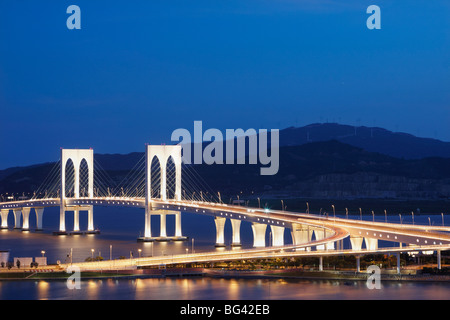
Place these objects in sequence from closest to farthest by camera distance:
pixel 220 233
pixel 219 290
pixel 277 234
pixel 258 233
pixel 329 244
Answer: pixel 219 290
pixel 329 244
pixel 277 234
pixel 258 233
pixel 220 233

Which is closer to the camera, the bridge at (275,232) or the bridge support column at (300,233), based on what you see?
the bridge at (275,232)

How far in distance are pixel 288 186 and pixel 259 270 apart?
87312mm

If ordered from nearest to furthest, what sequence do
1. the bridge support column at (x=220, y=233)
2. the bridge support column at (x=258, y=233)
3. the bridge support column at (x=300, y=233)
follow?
the bridge support column at (x=300, y=233)
the bridge support column at (x=258, y=233)
the bridge support column at (x=220, y=233)

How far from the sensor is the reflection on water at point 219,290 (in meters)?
28.3

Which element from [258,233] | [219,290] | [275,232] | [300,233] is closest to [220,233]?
[258,233]

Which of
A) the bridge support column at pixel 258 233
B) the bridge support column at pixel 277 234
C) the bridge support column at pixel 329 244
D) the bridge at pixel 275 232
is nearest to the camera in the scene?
the bridge at pixel 275 232

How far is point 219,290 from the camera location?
29734 mm

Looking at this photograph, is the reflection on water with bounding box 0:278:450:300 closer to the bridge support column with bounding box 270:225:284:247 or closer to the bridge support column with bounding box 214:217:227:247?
the bridge support column with bounding box 270:225:284:247

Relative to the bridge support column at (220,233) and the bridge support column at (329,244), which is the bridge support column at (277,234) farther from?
the bridge support column at (329,244)

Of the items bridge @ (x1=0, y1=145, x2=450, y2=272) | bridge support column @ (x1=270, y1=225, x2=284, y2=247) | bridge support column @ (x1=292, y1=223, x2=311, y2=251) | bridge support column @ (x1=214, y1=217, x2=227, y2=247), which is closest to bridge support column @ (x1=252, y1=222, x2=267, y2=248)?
bridge @ (x1=0, y1=145, x2=450, y2=272)

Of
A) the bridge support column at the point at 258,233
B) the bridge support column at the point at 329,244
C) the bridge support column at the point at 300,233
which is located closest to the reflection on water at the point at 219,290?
the bridge support column at the point at 329,244

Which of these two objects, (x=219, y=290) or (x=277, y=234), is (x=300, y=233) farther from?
(x=219, y=290)

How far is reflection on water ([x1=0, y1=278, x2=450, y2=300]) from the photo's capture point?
28266 millimetres
